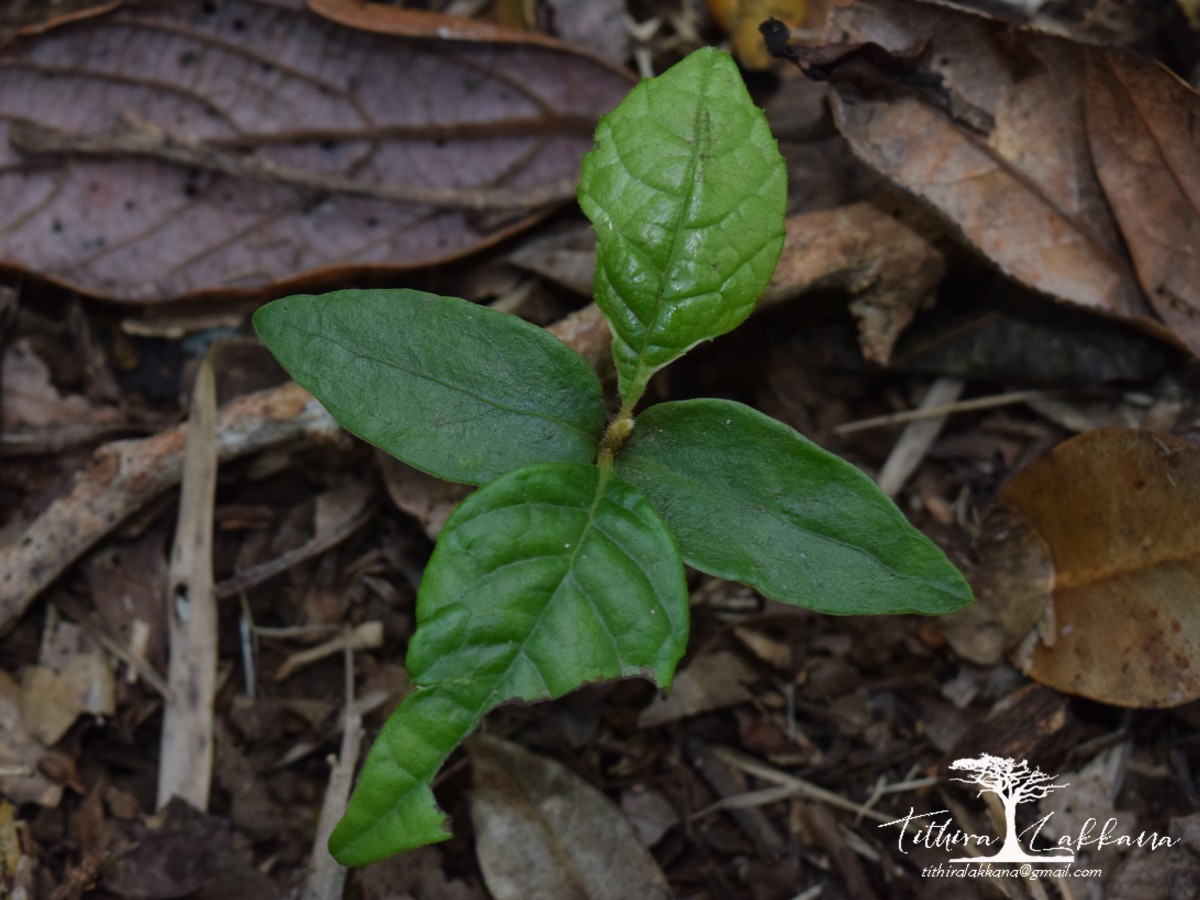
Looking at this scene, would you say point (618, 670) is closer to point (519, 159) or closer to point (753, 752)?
point (753, 752)

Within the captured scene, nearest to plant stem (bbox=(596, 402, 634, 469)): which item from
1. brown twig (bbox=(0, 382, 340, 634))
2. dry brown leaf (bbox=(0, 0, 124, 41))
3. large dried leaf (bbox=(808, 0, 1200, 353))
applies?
brown twig (bbox=(0, 382, 340, 634))

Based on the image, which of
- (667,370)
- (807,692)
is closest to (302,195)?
(667,370)

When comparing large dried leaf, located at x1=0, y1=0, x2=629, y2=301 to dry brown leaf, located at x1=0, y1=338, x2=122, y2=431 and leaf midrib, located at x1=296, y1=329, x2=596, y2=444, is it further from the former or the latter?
leaf midrib, located at x1=296, y1=329, x2=596, y2=444

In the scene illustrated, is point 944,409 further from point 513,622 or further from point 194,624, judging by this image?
point 194,624

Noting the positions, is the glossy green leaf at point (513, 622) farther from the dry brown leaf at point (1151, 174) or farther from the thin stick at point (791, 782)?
the dry brown leaf at point (1151, 174)

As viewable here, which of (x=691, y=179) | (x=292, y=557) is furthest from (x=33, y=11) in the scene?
(x=691, y=179)

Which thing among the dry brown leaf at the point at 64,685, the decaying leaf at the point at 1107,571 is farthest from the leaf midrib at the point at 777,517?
the dry brown leaf at the point at 64,685
